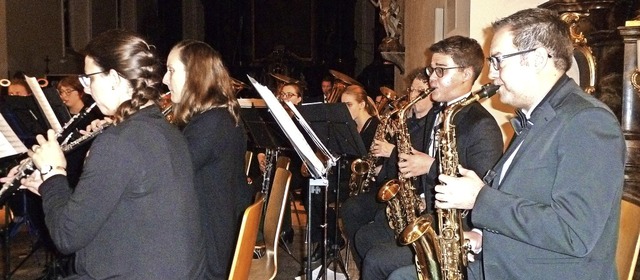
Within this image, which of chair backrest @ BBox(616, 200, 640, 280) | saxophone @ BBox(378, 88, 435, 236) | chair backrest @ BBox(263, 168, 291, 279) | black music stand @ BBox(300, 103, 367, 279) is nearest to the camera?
chair backrest @ BBox(616, 200, 640, 280)

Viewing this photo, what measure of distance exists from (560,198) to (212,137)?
1.63m

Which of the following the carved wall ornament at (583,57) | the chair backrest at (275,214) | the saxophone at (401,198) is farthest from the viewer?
the saxophone at (401,198)

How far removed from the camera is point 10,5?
36.9 feet

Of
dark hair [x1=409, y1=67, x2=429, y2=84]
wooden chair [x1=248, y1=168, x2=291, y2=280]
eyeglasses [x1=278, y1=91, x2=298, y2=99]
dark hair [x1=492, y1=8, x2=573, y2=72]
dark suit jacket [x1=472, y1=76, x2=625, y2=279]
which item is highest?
dark hair [x1=492, y1=8, x2=573, y2=72]

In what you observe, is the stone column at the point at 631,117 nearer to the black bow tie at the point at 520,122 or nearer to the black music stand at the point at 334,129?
the black bow tie at the point at 520,122

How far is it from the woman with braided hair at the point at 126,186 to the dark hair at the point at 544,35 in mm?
1191

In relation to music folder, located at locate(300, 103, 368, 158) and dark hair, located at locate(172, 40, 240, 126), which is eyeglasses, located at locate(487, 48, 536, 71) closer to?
dark hair, located at locate(172, 40, 240, 126)

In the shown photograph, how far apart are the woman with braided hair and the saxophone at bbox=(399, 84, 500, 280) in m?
0.93

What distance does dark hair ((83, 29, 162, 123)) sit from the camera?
2244mm

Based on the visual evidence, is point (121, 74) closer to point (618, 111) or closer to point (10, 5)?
point (618, 111)

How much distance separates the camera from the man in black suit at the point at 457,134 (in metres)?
3.13

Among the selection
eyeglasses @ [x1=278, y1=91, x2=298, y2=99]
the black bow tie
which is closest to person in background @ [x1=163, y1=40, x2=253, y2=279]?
the black bow tie

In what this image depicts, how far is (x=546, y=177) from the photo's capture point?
2000mm

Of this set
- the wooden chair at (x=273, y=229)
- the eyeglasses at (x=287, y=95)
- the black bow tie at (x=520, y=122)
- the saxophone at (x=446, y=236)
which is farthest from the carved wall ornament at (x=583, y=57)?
the eyeglasses at (x=287, y=95)
